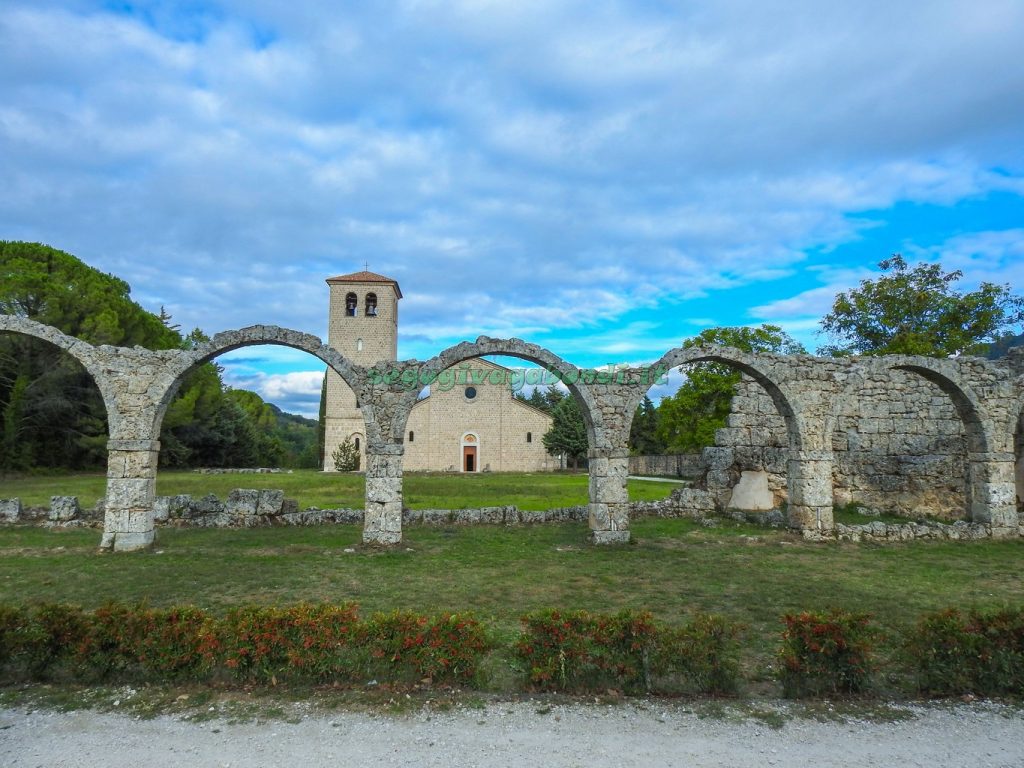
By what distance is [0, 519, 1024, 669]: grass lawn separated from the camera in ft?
24.7

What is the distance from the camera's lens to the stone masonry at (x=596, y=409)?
448 inches

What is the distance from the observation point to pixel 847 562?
1036 cm

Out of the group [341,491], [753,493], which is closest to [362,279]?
[341,491]

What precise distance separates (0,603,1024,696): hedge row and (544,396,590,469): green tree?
1530 inches

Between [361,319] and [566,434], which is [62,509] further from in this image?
[566,434]

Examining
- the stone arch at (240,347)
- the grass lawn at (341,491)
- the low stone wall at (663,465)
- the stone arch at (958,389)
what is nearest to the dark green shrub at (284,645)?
the stone arch at (240,347)

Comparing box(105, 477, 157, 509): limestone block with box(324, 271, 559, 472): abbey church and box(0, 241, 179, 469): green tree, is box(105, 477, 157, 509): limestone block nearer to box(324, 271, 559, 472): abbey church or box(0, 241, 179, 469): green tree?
box(0, 241, 179, 469): green tree

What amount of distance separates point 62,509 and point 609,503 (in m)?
12.7

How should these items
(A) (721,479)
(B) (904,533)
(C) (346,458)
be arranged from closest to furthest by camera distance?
(B) (904,533) → (A) (721,479) → (C) (346,458)

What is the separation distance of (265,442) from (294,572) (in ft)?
134

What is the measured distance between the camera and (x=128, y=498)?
36.7ft

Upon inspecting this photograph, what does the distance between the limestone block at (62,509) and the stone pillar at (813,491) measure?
1672cm

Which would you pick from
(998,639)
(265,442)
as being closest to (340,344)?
(265,442)

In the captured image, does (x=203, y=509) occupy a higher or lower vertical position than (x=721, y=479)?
lower
